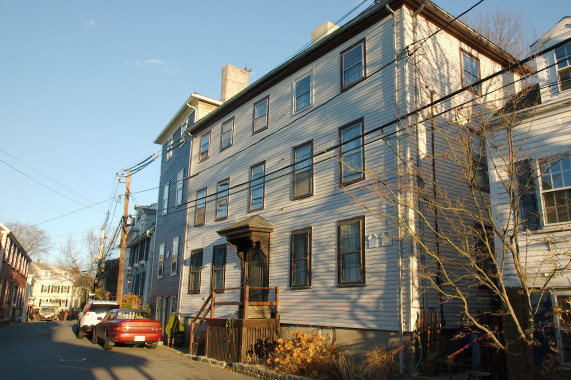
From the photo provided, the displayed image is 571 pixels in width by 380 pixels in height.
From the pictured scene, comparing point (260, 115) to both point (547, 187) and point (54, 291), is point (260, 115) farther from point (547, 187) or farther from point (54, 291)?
point (54, 291)

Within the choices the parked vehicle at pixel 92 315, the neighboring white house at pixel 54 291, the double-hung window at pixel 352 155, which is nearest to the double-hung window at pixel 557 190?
the double-hung window at pixel 352 155

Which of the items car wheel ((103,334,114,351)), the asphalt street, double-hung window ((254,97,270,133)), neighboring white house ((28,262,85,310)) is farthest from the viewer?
neighboring white house ((28,262,85,310))

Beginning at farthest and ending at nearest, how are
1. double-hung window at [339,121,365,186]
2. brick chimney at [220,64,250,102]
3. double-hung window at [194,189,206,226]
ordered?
1. brick chimney at [220,64,250,102]
2. double-hung window at [194,189,206,226]
3. double-hung window at [339,121,365,186]

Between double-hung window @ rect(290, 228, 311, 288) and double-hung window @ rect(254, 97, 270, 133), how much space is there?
5171 millimetres

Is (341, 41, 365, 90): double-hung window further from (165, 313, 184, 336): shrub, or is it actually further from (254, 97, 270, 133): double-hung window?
(165, 313, 184, 336): shrub

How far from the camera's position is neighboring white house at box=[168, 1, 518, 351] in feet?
40.5

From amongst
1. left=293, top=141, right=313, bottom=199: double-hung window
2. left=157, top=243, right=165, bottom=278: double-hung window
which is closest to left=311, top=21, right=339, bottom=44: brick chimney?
left=293, top=141, right=313, bottom=199: double-hung window

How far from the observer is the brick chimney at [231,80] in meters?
26.3

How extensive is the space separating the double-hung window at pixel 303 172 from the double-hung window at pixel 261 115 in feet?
8.82

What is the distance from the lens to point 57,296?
90.9 m

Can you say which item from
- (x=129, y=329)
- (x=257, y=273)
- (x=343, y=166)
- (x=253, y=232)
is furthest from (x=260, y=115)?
(x=129, y=329)

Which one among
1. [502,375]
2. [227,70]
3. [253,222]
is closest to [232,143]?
[253,222]

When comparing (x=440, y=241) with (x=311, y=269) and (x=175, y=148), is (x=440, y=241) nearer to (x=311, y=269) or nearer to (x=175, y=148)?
(x=311, y=269)

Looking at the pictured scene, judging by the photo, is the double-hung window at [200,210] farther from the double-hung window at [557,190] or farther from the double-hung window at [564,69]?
the double-hung window at [564,69]
